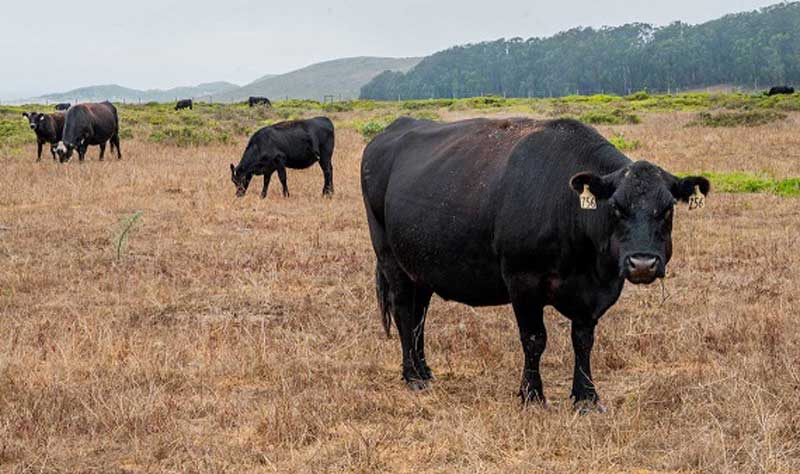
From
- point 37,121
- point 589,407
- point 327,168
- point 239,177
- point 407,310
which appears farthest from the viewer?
point 37,121

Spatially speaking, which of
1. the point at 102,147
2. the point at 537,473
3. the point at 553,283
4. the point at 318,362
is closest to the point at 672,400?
the point at 553,283

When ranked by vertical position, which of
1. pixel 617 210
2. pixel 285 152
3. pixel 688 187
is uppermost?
pixel 688 187

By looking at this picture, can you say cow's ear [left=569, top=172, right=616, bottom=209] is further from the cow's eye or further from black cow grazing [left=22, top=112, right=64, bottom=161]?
black cow grazing [left=22, top=112, right=64, bottom=161]

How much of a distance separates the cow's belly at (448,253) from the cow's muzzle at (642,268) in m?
1.26

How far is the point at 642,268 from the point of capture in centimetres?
520

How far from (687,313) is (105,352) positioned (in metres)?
5.65

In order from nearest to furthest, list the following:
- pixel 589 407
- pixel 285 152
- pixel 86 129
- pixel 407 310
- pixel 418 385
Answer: pixel 589 407 → pixel 418 385 → pixel 407 310 → pixel 285 152 → pixel 86 129

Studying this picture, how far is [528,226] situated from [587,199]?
0.57m

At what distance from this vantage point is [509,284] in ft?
19.9

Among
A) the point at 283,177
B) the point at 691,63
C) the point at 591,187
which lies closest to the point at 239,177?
the point at 283,177

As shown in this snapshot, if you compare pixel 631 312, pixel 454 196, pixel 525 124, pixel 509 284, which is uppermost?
pixel 525 124

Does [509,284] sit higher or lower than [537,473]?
higher

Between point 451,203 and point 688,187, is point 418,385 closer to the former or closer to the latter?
point 451,203

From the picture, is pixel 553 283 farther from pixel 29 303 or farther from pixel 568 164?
pixel 29 303
